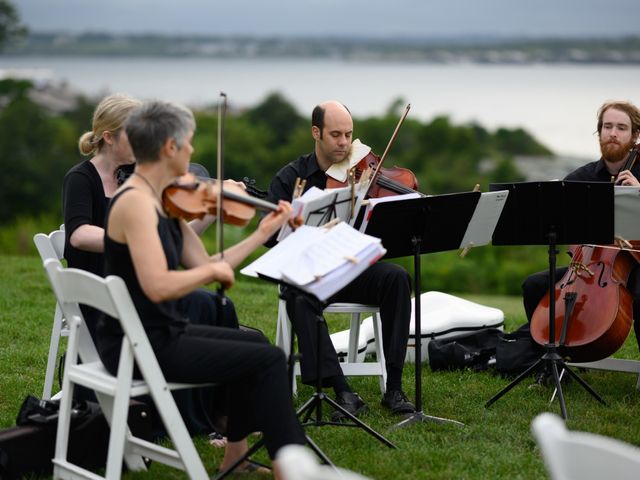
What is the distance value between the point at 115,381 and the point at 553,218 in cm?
227

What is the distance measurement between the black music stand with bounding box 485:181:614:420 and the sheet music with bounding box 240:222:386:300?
120cm

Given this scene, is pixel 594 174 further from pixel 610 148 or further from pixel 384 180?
pixel 384 180

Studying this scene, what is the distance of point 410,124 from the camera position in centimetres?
3984

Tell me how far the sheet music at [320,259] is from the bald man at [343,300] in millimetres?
794

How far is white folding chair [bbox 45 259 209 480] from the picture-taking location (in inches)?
132

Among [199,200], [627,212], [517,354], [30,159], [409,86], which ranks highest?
[409,86]

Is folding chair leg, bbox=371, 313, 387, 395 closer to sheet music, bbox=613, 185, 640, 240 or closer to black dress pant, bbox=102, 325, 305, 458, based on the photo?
sheet music, bbox=613, 185, 640, 240

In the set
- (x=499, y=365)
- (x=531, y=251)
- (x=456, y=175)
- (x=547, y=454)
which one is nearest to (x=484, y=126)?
(x=456, y=175)

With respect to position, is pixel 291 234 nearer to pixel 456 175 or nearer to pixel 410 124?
pixel 456 175

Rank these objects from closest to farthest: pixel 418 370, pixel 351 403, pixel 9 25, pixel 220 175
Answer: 1. pixel 220 175
2. pixel 418 370
3. pixel 351 403
4. pixel 9 25

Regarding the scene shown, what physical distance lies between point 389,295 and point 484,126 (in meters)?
38.6

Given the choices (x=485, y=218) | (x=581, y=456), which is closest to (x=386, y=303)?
(x=485, y=218)

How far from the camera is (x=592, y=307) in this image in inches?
196

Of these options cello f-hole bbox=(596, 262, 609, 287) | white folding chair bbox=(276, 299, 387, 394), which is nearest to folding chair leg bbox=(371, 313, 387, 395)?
white folding chair bbox=(276, 299, 387, 394)
